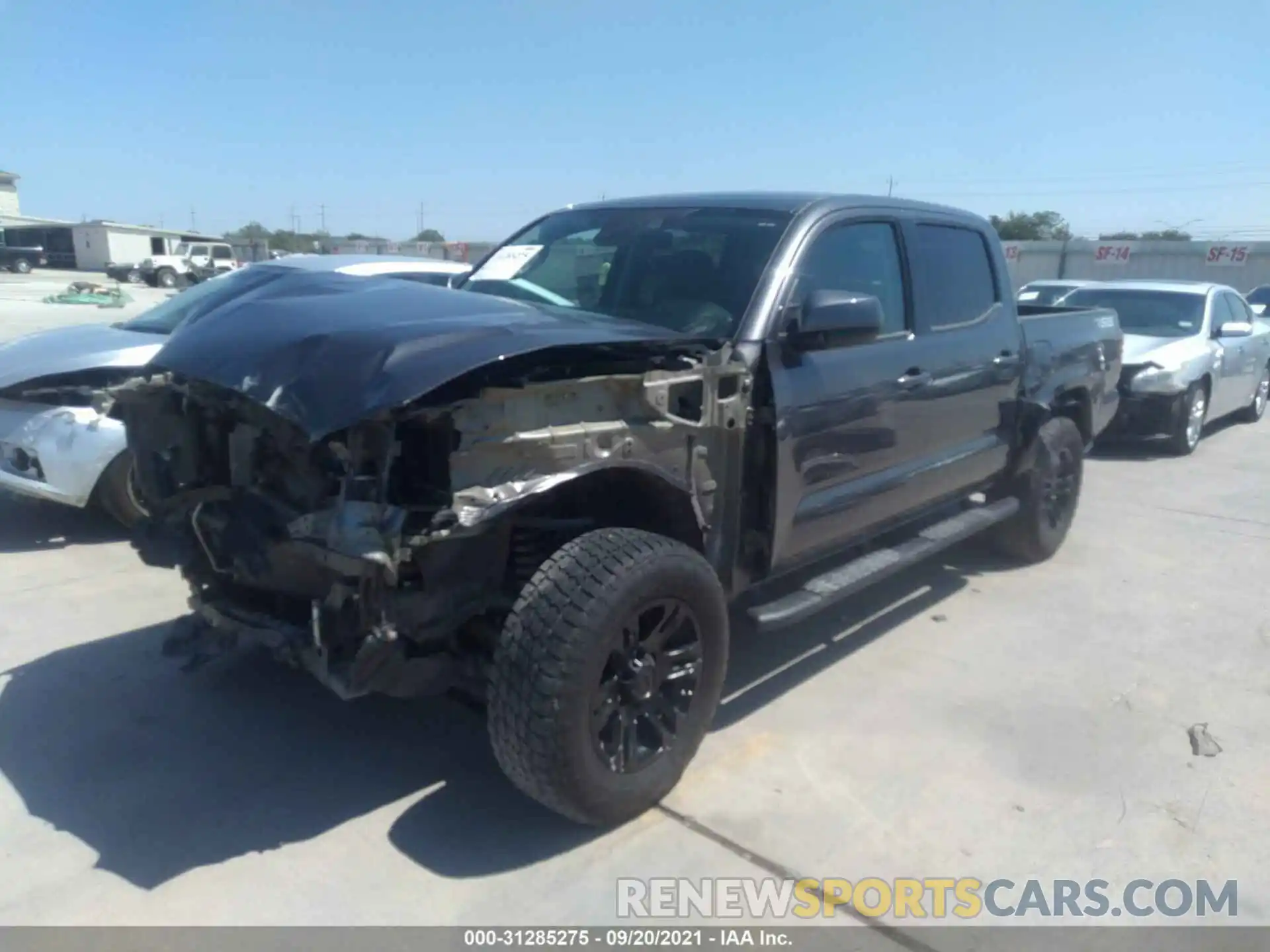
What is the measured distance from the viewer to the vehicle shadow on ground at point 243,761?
10.7 ft

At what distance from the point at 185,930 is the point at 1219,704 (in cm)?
397

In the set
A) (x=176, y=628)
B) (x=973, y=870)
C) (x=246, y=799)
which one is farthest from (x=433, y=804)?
(x=973, y=870)

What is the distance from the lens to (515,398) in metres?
3.06

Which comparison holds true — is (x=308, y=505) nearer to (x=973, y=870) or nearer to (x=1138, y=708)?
(x=973, y=870)

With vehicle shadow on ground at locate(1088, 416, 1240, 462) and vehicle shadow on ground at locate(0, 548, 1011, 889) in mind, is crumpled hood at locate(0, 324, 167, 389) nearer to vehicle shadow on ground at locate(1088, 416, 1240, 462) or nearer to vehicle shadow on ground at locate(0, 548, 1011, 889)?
vehicle shadow on ground at locate(0, 548, 1011, 889)

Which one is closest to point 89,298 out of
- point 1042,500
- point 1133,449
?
point 1133,449

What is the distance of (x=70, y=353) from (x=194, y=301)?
1.25m

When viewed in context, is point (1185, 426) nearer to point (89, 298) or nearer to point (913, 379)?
point (913, 379)

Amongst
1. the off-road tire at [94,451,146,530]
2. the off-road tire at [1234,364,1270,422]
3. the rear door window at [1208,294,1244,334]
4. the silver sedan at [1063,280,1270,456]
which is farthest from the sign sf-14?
the off-road tire at [94,451,146,530]

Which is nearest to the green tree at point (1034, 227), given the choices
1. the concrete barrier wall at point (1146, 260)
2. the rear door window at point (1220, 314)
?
the concrete barrier wall at point (1146, 260)

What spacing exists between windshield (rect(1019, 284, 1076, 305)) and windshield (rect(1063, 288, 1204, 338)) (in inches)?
21.0

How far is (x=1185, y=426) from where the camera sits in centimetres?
1013

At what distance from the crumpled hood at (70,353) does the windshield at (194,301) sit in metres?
0.28

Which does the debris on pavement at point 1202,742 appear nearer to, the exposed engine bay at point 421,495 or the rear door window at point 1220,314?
the exposed engine bay at point 421,495
